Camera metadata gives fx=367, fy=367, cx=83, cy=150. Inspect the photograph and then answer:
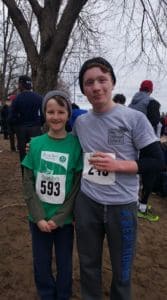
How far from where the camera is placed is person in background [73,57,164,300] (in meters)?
2.15

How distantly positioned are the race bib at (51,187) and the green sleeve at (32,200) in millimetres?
40

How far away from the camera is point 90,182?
7.46 ft

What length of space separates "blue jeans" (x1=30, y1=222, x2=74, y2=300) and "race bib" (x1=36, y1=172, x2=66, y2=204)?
0.21 metres

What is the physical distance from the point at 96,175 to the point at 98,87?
527 mm

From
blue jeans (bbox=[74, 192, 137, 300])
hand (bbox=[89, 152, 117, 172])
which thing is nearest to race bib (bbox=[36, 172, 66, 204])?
blue jeans (bbox=[74, 192, 137, 300])

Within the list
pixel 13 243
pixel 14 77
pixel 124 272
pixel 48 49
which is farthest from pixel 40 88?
pixel 14 77

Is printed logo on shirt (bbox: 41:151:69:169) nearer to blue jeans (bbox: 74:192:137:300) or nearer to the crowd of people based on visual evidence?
the crowd of people

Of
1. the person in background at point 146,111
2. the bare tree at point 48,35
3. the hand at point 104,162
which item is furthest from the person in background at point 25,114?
the hand at point 104,162

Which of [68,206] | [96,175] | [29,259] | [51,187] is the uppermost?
[96,175]

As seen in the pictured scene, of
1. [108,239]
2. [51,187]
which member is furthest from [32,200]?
[108,239]

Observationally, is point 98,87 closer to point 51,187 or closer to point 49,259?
point 51,187

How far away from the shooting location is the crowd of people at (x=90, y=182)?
2.17 m

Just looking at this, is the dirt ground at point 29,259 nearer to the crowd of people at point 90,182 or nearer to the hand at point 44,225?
the crowd of people at point 90,182

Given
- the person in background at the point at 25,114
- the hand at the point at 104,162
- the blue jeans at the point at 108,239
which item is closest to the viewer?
the hand at the point at 104,162
